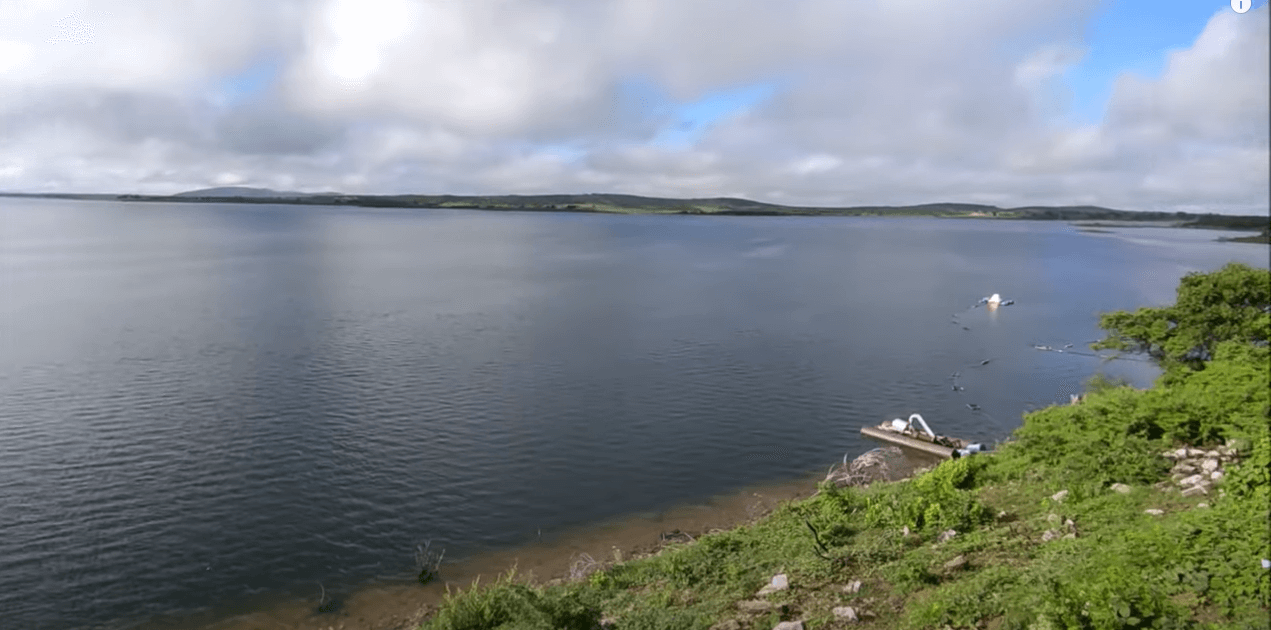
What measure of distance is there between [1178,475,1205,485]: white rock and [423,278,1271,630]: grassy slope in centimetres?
53

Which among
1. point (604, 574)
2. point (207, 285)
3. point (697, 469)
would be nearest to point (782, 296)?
point (697, 469)

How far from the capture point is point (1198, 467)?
64.1 feet

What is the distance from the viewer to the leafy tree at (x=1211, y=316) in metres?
33.6

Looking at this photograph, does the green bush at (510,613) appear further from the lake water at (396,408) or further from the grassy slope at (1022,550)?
the lake water at (396,408)

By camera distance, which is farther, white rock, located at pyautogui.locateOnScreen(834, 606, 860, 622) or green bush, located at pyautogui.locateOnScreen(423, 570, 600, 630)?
white rock, located at pyautogui.locateOnScreen(834, 606, 860, 622)

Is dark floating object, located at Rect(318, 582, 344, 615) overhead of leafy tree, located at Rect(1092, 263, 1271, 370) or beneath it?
beneath

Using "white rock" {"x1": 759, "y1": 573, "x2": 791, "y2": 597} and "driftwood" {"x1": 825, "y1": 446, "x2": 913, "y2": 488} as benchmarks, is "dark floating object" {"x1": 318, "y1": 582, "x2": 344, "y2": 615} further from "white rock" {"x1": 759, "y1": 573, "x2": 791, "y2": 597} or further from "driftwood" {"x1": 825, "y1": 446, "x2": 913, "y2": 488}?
"driftwood" {"x1": 825, "y1": 446, "x2": 913, "y2": 488}

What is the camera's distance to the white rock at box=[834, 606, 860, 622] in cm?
1406

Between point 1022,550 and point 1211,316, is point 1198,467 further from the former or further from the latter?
point 1211,316

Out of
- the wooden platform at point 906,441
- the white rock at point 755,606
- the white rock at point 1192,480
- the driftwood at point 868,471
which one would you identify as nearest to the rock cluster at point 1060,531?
the white rock at point 1192,480

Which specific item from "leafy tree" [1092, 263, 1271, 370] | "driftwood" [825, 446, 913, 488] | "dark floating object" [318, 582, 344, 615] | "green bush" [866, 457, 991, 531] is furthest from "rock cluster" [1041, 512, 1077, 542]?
"dark floating object" [318, 582, 344, 615]

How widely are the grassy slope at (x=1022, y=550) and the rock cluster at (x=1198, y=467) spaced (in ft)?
1.10

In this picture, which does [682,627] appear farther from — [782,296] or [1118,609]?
[782,296]

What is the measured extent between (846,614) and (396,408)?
3345 centimetres
